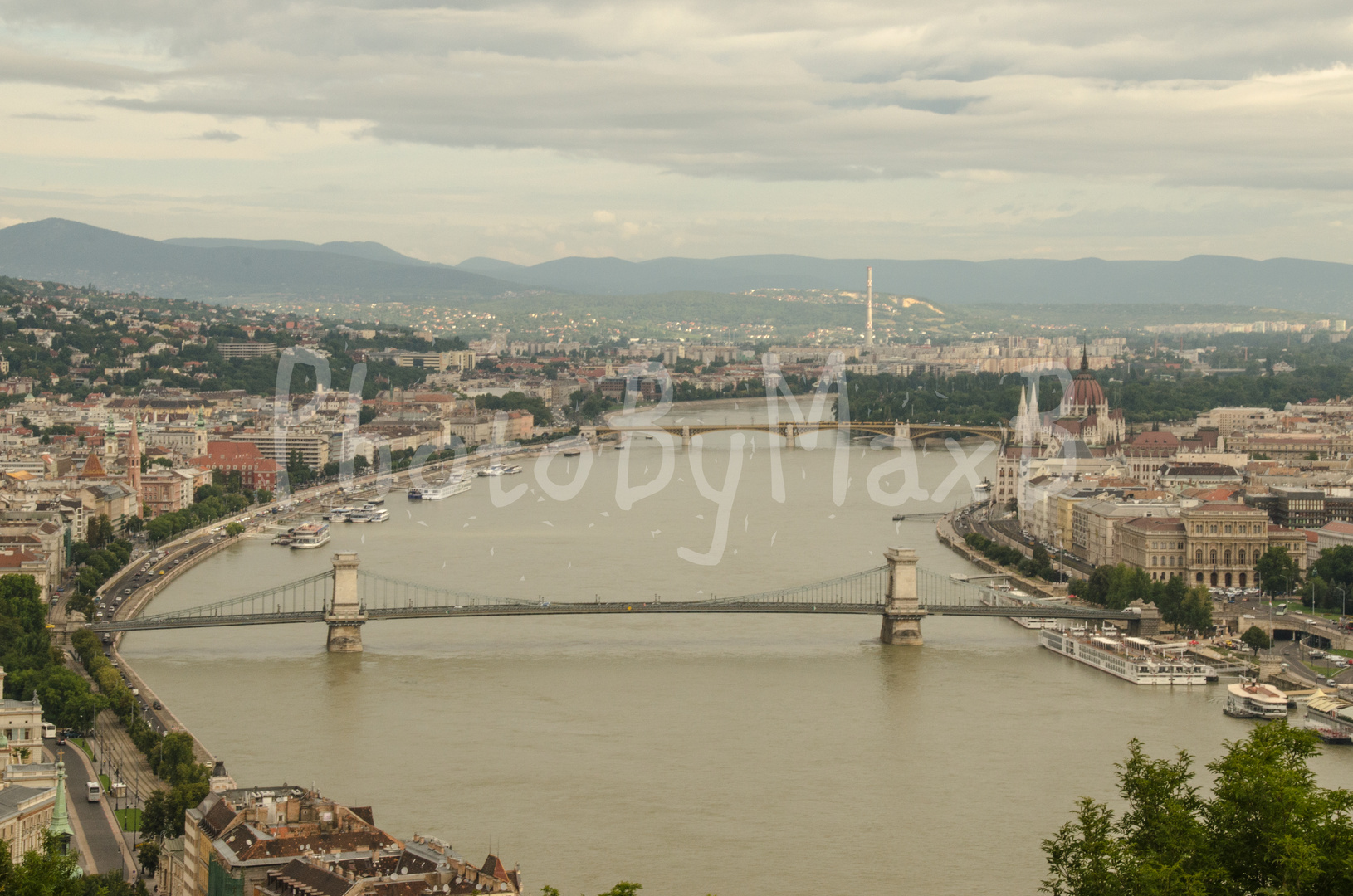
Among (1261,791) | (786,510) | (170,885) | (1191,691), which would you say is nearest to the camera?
(1261,791)

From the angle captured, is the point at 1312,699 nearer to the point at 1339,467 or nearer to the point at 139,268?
the point at 1339,467

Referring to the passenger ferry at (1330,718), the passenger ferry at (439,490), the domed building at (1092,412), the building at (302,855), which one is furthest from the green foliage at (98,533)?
the domed building at (1092,412)

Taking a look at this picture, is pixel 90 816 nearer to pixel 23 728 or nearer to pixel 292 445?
pixel 23 728

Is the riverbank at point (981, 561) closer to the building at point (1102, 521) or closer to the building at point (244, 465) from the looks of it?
the building at point (1102, 521)

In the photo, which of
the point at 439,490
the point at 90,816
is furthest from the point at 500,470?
the point at 90,816

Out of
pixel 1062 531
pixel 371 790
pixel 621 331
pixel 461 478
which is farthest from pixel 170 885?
pixel 621 331

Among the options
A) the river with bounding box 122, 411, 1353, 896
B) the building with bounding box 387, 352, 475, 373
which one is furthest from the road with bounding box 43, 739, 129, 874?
the building with bounding box 387, 352, 475, 373
